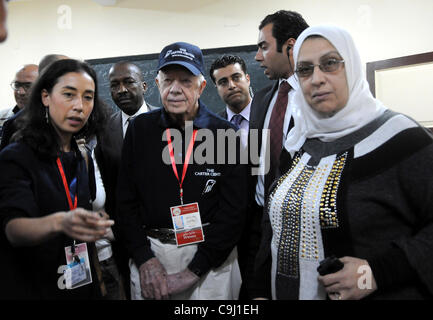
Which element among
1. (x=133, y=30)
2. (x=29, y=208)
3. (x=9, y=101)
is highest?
(x=133, y=30)

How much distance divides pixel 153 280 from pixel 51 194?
0.58m

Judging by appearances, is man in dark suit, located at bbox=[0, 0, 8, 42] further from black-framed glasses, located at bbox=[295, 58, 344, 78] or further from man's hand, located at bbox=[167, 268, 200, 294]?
man's hand, located at bbox=[167, 268, 200, 294]

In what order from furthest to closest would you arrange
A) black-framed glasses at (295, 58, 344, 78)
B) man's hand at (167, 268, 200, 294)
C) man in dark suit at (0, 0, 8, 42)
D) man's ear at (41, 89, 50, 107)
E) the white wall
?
the white wall
man's hand at (167, 268, 200, 294)
man's ear at (41, 89, 50, 107)
black-framed glasses at (295, 58, 344, 78)
man in dark suit at (0, 0, 8, 42)

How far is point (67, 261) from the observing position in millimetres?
1261

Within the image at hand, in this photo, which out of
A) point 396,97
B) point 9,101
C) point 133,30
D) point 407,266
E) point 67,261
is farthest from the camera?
point 9,101

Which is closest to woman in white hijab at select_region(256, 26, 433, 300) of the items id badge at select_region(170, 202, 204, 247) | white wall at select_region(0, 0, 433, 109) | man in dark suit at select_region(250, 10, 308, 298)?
man in dark suit at select_region(250, 10, 308, 298)

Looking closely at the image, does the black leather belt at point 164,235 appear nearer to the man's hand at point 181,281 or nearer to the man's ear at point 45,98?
the man's hand at point 181,281

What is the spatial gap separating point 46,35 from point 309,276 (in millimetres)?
4952

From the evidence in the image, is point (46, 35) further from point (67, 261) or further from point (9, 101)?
point (67, 261)

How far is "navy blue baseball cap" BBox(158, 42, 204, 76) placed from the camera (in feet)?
5.25

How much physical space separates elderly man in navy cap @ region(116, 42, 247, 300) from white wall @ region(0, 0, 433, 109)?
108 inches

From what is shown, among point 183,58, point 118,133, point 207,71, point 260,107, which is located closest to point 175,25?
point 207,71
